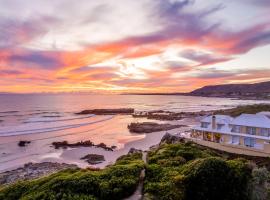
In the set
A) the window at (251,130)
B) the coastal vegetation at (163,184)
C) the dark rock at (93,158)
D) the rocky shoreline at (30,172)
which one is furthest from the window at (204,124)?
the rocky shoreline at (30,172)

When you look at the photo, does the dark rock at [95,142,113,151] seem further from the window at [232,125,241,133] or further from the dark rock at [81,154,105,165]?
the window at [232,125,241,133]

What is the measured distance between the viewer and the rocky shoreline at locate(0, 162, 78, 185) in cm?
2076

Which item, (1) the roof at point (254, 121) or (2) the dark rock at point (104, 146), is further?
(2) the dark rock at point (104, 146)

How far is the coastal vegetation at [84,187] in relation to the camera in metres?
10.2

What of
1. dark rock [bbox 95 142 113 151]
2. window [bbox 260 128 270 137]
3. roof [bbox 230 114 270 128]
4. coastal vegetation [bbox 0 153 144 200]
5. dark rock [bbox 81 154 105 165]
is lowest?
dark rock [bbox 81 154 105 165]

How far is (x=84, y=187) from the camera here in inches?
416

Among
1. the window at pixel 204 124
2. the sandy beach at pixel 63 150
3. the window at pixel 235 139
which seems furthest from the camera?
the sandy beach at pixel 63 150

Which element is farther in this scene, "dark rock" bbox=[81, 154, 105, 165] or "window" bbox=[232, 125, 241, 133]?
"dark rock" bbox=[81, 154, 105, 165]

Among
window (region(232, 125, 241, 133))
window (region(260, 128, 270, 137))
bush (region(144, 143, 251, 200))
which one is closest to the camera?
bush (region(144, 143, 251, 200))

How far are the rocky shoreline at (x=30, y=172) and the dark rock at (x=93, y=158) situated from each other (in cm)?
266

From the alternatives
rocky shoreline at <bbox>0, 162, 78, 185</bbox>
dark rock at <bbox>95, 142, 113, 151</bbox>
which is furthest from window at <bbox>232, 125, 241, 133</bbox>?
dark rock at <bbox>95, 142, 113, 151</bbox>

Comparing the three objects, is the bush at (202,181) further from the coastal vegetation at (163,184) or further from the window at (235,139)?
the window at (235,139)

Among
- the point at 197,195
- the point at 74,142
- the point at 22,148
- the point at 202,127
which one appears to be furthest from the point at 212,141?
the point at 22,148

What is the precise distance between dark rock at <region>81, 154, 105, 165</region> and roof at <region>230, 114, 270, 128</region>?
13573 millimetres
